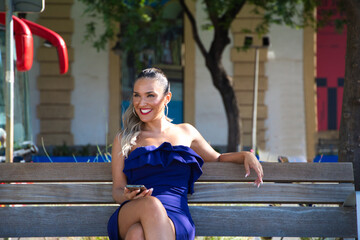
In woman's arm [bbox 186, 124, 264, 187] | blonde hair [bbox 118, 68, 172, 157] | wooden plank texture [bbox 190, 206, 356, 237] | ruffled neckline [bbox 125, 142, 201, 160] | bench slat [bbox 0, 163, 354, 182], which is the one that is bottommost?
wooden plank texture [bbox 190, 206, 356, 237]

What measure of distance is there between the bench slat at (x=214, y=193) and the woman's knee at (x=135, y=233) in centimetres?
60

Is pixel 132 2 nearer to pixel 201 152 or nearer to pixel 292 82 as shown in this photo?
pixel 292 82

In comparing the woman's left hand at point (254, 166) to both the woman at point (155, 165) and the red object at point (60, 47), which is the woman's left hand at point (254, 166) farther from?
the red object at point (60, 47)

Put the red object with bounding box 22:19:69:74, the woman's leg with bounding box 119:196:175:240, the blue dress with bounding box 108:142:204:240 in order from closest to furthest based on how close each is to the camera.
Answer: the woman's leg with bounding box 119:196:175:240, the blue dress with bounding box 108:142:204:240, the red object with bounding box 22:19:69:74

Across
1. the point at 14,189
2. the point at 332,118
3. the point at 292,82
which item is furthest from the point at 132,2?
the point at 14,189

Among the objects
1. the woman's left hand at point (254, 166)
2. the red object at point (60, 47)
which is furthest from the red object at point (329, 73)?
the woman's left hand at point (254, 166)

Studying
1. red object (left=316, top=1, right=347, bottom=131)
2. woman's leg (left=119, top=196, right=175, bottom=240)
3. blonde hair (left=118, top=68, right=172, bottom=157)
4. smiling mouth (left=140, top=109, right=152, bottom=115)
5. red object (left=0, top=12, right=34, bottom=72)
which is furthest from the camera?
red object (left=316, top=1, right=347, bottom=131)

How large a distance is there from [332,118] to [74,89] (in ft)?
23.4

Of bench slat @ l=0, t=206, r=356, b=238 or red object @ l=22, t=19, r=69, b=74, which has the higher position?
red object @ l=22, t=19, r=69, b=74

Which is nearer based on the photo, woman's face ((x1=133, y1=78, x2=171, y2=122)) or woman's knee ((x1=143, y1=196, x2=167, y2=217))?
woman's knee ((x1=143, y1=196, x2=167, y2=217))

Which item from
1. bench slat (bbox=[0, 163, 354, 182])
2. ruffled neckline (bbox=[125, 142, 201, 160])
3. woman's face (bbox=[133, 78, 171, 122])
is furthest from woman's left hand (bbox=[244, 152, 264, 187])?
woman's face (bbox=[133, 78, 171, 122])

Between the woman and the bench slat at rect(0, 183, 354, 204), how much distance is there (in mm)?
170

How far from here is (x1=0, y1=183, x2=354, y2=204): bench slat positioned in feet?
12.0

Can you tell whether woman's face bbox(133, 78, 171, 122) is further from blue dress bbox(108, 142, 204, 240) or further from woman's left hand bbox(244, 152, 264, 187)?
woman's left hand bbox(244, 152, 264, 187)
